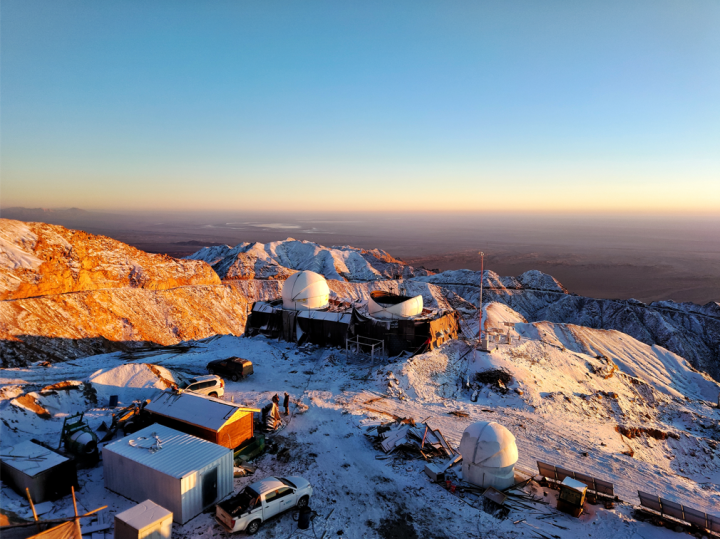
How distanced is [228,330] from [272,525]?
5091cm

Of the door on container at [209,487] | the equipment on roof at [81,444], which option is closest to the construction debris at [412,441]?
the door on container at [209,487]

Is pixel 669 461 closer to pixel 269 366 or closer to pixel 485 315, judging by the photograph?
pixel 269 366

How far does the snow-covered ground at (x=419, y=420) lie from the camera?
13.6 m

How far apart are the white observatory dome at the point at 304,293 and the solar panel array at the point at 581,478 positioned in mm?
26028

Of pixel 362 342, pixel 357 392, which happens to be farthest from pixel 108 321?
pixel 357 392

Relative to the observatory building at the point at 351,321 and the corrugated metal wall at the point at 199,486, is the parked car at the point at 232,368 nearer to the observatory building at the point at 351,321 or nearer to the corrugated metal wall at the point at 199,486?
the observatory building at the point at 351,321

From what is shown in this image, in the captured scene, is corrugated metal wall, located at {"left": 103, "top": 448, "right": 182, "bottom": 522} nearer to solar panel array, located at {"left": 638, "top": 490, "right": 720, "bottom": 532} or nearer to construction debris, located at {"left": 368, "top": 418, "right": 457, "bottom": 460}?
construction debris, located at {"left": 368, "top": 418, "right": 457, "bottom": 460}

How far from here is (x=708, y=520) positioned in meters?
13.3

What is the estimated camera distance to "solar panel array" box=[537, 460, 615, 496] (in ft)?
49.0

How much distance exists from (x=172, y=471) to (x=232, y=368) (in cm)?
1502

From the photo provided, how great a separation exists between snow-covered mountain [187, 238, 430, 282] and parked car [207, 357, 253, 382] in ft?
211

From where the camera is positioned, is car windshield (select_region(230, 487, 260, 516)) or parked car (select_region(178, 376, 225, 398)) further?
parked car (select_region(178, 376, 225, 398))

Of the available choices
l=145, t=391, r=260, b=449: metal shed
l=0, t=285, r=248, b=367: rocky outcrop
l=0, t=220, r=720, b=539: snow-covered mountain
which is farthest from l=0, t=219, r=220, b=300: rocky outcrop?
l=145, t=391, r=260, b=449: metal shed

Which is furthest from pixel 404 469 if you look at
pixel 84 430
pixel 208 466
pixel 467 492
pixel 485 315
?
pixel 485 315
